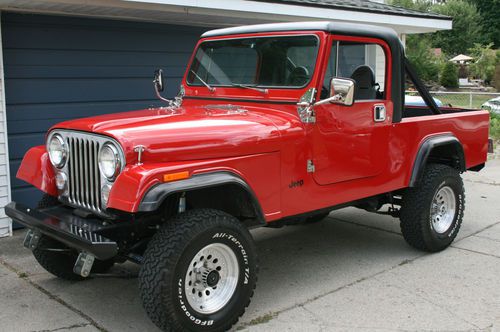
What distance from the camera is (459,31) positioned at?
54000 mm

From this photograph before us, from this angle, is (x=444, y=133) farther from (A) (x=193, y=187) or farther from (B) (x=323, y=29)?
(A) (x=193, y=187)

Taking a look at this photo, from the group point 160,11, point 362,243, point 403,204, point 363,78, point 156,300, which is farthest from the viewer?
point 160,11

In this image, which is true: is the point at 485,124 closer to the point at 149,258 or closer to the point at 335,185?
the point at 335,185

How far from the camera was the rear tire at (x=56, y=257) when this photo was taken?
412 cm

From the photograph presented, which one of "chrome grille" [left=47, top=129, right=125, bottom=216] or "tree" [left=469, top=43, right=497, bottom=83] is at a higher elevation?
"tree" [left=469, top=43, right=497, bottom=83]

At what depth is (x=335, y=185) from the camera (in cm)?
433

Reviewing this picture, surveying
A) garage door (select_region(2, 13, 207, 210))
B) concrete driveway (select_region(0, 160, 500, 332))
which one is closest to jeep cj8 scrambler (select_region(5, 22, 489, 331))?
concrete driveway (select_region(0, 160, 500, 332))

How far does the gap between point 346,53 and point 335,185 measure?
1088 mm

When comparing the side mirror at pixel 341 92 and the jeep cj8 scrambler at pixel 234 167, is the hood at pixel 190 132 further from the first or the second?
the side mirror at pixel 341 92

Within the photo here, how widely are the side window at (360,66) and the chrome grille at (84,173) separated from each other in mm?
1792

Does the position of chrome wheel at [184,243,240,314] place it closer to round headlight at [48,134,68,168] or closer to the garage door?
round headlight at [48,134,68,168]

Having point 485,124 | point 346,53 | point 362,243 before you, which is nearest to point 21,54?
point 346,53

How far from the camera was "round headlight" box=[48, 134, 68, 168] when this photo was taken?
12.6ft

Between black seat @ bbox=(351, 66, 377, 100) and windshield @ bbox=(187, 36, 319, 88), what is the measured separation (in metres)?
0.61
